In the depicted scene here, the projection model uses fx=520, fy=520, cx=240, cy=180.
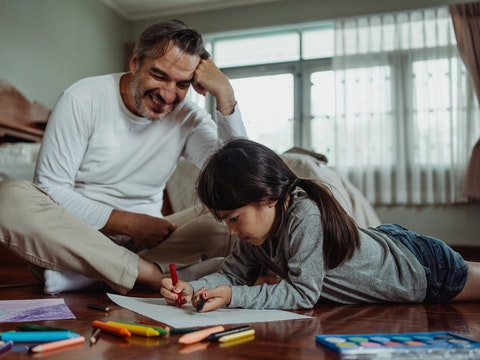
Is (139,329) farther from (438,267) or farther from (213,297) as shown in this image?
(438,267)

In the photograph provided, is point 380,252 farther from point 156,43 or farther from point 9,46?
point 9,46

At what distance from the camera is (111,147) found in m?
1.54

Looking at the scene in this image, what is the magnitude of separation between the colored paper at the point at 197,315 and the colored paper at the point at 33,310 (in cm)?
13

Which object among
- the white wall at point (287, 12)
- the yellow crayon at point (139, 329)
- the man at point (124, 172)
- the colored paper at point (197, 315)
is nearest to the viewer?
Answer: the yellow crayon at point (139, 329)

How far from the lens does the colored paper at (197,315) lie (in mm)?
886

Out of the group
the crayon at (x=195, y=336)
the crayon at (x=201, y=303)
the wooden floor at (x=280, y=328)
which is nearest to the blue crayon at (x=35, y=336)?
the wooden floor at (x=280, y=328)

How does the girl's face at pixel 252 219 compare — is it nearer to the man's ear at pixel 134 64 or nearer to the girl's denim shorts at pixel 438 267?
the girl's denim shorts at pixel 438 267

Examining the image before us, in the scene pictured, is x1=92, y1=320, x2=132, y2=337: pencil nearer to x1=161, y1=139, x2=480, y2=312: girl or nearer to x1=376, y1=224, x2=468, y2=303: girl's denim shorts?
x1=161, y1=139, x2=480, y2=312: girl

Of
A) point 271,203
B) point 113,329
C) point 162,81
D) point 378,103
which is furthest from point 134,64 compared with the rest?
point 378,103

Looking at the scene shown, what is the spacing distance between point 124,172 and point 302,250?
72 centimetres

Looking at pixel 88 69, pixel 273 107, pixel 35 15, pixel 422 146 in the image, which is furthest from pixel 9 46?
pixel 422 146

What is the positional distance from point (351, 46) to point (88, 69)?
208 cm

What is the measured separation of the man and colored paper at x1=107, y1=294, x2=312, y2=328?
251mm

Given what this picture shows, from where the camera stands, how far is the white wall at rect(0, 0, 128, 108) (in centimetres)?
331
